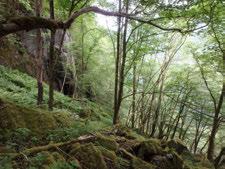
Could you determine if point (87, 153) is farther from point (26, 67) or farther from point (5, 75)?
point (26, 67)

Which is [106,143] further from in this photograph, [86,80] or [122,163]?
[86,80]

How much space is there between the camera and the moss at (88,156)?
6284mm

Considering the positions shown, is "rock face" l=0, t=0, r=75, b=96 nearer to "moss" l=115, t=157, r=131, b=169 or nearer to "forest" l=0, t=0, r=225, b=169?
"forest" l=0, t=0, r=225, b=169

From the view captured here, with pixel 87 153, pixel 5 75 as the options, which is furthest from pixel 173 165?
pixel 5 75

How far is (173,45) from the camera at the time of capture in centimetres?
2006

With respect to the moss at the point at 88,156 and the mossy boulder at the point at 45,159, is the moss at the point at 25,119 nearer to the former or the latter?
the moss at the point at 88,156

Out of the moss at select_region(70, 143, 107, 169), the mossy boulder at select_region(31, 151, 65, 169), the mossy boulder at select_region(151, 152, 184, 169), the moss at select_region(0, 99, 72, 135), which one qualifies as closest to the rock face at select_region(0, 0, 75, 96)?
the moss at select_region(0, 99, 72, 135)

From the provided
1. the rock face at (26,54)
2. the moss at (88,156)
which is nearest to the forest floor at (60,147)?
the moss at (88,156)

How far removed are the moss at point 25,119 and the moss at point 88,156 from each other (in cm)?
125

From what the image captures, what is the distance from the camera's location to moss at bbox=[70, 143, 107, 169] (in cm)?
628

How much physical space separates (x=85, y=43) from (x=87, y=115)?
35.8ft

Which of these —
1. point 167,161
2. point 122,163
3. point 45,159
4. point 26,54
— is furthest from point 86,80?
point 45,159

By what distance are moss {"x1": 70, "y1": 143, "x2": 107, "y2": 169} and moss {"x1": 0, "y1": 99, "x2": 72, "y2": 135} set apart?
1.25 meters

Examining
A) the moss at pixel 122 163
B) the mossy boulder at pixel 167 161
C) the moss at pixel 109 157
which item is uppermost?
the moss at pixel 109 157
